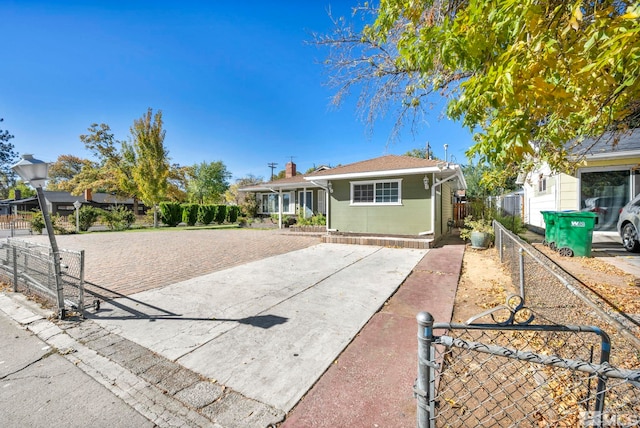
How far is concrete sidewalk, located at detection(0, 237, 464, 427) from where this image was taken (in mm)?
2102

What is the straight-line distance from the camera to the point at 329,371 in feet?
8.35

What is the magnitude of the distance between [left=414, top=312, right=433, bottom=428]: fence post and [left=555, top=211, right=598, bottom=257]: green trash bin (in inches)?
323

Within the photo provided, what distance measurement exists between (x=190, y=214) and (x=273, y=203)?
29.1 feet

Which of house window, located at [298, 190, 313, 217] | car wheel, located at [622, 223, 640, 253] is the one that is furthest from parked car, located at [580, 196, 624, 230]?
house window, located at [298, 190, 313, 217]

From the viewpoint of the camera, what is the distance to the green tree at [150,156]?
22.6 metres

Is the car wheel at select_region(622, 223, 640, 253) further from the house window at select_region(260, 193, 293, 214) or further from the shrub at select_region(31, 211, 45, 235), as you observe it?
the shrub at select_region(31, 211, 45, 235)

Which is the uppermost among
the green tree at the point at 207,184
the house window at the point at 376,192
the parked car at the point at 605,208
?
the green tree at the point at 207,184

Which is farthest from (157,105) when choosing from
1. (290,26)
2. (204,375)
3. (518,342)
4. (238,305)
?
(518,342)

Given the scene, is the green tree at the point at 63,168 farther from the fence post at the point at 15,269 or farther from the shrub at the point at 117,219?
the fence post at the point at 15,269

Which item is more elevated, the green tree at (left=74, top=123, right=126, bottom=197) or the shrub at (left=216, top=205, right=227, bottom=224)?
the green tree at (left=74, top=123, right=126, bottom=197)

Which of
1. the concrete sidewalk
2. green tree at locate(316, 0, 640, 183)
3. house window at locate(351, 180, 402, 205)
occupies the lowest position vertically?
the concrete sidewalk

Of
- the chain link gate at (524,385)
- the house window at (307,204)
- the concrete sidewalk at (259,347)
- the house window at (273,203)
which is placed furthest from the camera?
the house window at (273,203)

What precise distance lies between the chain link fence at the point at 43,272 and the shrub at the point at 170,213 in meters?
19.7

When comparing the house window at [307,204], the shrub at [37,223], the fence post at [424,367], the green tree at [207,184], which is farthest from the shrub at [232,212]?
the fence post at [424,367]
